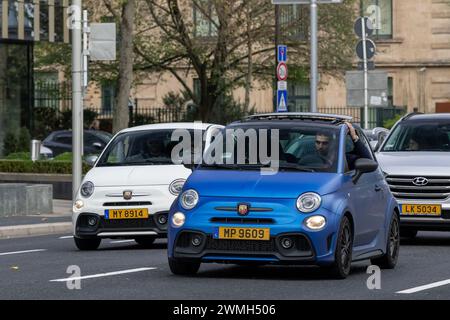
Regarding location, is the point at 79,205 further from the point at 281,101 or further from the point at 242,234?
the point at 281,101

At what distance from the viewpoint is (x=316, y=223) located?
47.6 feet

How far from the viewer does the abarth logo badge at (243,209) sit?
47.8ft

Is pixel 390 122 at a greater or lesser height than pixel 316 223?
greater

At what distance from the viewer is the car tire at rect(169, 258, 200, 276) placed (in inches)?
593

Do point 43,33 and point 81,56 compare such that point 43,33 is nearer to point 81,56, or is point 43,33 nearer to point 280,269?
point 81,56

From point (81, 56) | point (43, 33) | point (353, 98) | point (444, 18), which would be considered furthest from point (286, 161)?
point (444, 18)

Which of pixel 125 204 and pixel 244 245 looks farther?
pixel 125 204

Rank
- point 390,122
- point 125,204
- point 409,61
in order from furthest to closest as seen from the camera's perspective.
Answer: point 409,61
point 390,122
point 125,204

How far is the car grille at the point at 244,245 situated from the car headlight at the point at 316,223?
0.37 meters

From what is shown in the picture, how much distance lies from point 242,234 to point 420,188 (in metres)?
6.51

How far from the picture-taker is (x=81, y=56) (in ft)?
95.2

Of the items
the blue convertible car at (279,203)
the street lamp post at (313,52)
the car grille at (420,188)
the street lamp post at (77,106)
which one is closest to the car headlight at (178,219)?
the blue convertible car at (279,203)

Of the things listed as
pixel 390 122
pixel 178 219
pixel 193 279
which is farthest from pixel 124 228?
pixel 390 122

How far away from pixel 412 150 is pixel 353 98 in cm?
1194
